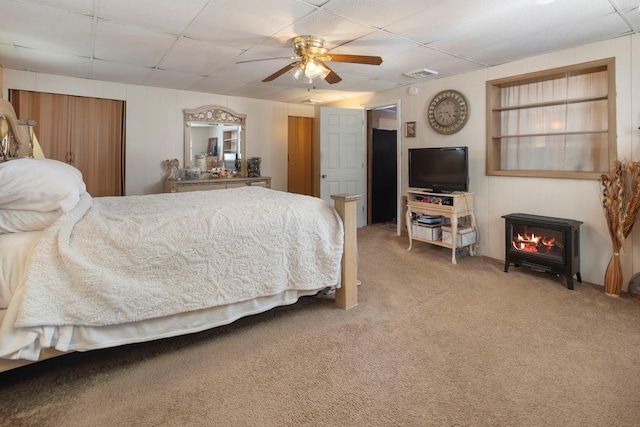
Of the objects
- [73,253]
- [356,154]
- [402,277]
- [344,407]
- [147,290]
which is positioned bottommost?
[344,407]

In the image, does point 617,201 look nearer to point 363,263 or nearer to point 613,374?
point 613,374

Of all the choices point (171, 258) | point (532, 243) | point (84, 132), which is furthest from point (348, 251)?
point (84, 132)

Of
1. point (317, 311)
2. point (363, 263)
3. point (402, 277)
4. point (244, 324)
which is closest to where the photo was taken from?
point (244, 324)

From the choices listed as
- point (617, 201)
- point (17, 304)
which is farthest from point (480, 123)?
point (17, 304)

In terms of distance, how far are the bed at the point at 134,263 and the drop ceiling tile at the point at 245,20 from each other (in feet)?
4.76

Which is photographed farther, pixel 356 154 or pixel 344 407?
pixel 356 154

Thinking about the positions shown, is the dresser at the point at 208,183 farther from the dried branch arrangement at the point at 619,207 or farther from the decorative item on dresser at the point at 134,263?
the dried branch arrangement at the point at 619,207

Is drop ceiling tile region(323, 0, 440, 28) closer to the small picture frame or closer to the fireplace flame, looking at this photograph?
the small picture frame

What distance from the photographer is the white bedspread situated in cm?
157

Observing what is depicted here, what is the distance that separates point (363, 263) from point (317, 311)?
139 cm

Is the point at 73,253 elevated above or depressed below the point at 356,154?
below

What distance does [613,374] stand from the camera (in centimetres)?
180

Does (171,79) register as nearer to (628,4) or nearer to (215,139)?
(215,139)

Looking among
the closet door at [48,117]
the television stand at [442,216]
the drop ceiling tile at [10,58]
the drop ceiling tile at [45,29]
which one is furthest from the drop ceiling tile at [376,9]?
the closet door at [48,117]
